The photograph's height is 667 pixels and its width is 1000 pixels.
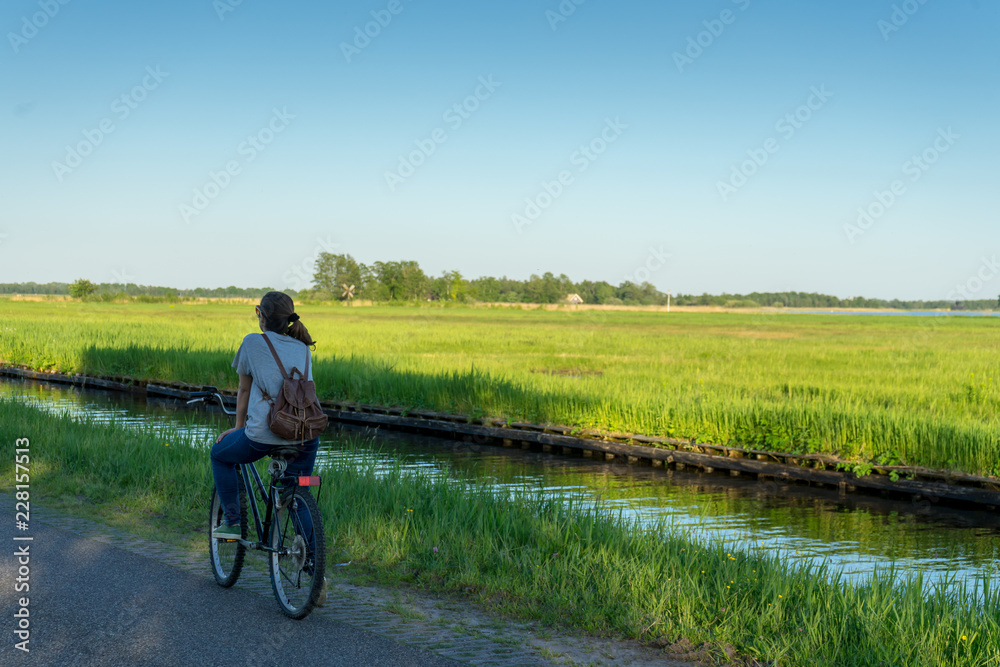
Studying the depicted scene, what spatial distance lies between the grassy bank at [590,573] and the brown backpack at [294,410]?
5.81ft

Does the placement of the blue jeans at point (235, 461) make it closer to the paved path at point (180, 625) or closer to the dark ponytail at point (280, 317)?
the paved path at point (180, 625)

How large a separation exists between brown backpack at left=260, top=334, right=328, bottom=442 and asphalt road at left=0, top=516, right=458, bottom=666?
127 cm

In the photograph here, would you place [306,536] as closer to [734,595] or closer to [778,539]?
[734,595]

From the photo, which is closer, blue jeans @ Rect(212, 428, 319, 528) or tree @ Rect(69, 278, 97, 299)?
blue jeans @ Rect(212, 428, 319, 528)

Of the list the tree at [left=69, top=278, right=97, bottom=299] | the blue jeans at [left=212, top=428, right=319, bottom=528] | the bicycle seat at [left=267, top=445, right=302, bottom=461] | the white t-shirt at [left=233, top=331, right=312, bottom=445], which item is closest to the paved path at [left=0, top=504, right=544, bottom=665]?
the blue jeans at [left=212, top=428, right=319, bottom=528]

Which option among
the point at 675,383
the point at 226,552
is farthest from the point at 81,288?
the point at 226,552

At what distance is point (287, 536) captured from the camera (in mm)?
5750

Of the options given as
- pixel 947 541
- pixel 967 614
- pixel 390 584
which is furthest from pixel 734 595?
pixel 947 541

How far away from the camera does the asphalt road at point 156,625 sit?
490cm

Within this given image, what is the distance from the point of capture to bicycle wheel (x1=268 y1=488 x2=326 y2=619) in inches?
215

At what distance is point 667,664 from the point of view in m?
5.08

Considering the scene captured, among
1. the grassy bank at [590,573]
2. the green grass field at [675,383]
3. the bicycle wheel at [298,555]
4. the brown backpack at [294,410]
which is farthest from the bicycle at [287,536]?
the green grass field at [675,383]

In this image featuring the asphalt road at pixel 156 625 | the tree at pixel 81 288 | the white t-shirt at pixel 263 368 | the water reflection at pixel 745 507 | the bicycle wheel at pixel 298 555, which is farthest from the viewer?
the tree at pixel 81 288

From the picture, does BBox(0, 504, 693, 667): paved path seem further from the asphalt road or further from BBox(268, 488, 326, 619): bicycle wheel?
BBox(268, 488, 326, 619): bicycle wheel
